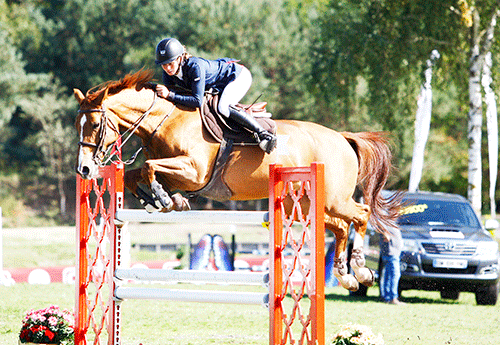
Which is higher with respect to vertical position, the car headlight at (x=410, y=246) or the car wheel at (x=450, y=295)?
the car headlight at (x=410, y=246)

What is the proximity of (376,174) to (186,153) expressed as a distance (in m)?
2.05

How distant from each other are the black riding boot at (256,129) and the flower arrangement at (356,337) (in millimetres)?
1423

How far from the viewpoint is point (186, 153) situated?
184 inches

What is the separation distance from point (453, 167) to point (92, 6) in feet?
61.3

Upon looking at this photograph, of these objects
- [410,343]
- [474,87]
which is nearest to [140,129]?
[410,343]


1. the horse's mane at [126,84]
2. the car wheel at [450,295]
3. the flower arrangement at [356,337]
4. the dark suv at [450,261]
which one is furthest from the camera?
the car wheel at [450,295]

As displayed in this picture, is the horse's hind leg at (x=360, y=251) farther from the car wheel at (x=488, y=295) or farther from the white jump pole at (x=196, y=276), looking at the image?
the car wheel at (x=488, y=295)

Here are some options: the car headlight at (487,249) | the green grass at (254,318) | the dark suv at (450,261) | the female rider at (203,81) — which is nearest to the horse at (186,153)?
the female rider at (203,81)

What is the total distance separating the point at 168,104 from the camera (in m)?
4.85

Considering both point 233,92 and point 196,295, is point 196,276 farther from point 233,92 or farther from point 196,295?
point 233,92

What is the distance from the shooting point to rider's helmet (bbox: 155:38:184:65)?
4.59 m

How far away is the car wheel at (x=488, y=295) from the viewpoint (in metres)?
8.88

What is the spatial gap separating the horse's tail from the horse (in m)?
0.20

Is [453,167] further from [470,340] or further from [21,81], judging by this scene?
[470,340]
